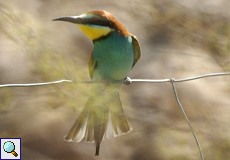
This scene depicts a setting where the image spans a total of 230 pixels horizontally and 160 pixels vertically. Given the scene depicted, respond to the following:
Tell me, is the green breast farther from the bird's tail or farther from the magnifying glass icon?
the magnifying glass icon

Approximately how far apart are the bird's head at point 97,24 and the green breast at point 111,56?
1 centimetres

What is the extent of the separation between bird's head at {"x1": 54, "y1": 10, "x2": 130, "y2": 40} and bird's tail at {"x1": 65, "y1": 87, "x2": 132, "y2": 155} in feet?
0.38

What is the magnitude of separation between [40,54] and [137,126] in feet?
4.48

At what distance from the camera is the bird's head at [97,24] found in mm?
1206

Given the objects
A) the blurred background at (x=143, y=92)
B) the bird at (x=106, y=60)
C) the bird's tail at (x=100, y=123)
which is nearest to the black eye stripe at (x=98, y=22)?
the bird at (x=106, y=60)

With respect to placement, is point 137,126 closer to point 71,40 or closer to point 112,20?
point 71,40

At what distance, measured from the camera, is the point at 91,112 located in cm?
131

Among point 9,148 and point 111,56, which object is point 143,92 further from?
point 111,56

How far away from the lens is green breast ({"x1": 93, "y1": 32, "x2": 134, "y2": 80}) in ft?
4.24

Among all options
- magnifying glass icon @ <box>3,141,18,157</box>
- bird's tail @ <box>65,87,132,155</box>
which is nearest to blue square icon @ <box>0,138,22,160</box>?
magnifying glass icon @ <box>3,141,18,157</box>

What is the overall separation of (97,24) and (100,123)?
259mm

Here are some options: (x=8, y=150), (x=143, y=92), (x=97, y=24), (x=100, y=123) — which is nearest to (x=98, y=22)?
(x=97, y=24)

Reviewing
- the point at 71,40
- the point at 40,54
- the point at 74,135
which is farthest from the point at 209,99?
the point at 40,54

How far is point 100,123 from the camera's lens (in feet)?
4.56
